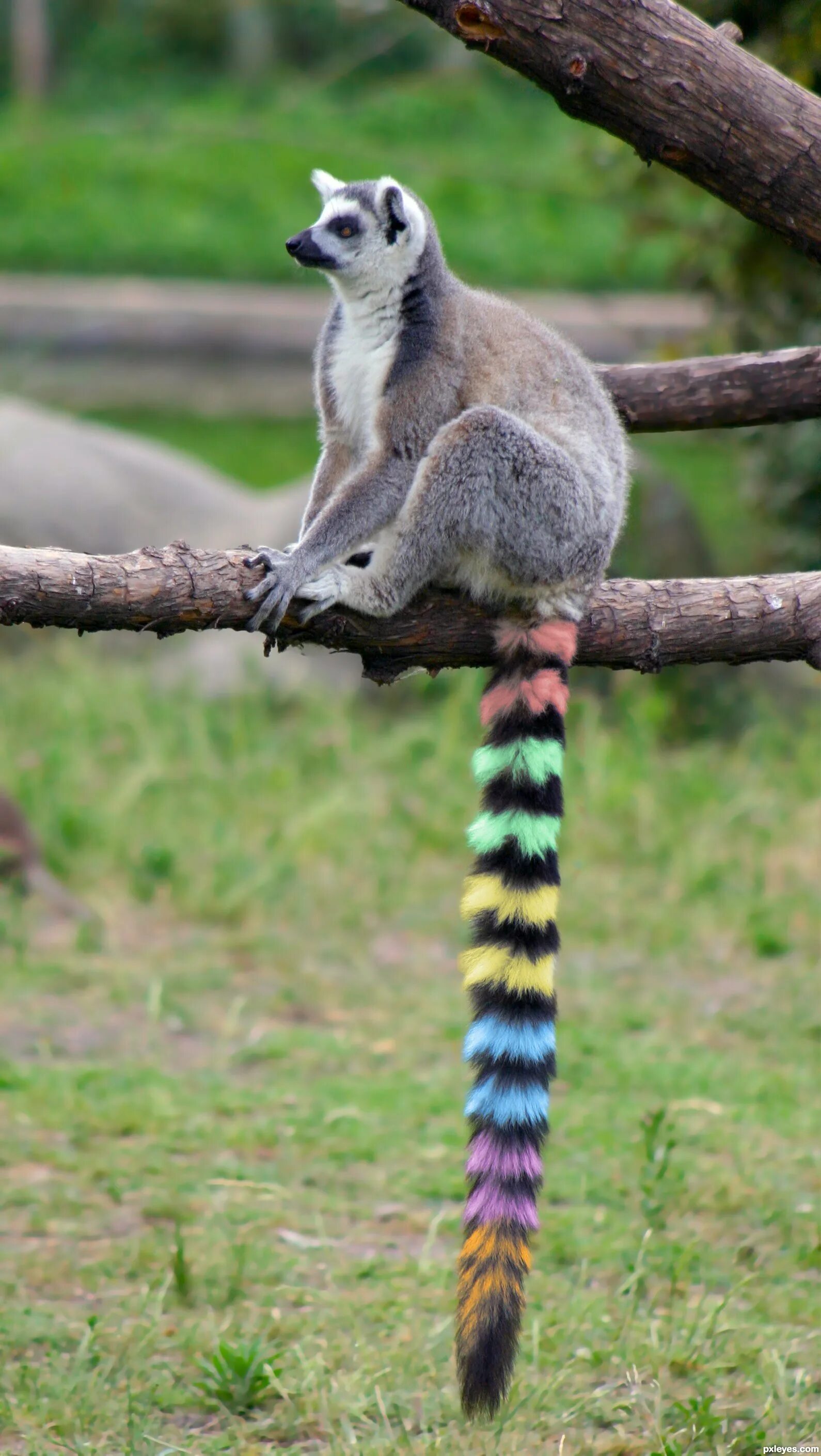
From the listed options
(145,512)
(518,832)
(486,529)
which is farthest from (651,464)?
(518,832)

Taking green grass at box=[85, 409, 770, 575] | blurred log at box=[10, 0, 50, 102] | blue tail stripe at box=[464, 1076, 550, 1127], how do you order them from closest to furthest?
blue tail stripe at box=[464, 1076, 550, 1127]
green grass at box=[85, 409, 770, 575]
blurred log at box=[10, 0, 50, 102]

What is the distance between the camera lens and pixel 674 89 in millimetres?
2865

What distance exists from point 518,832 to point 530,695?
0.31 m

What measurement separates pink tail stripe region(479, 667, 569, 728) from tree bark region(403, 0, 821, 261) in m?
1.05

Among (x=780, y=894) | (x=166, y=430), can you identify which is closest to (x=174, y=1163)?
(x=780, y=894)

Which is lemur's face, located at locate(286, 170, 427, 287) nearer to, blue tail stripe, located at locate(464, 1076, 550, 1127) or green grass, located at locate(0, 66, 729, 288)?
blue tail stripe, located at locate(464, 1076, 550, 1127)

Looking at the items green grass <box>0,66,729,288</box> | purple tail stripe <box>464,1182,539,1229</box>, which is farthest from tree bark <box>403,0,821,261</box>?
green grass <box>0,66,729,288</box>

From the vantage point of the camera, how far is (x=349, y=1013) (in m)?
4.96

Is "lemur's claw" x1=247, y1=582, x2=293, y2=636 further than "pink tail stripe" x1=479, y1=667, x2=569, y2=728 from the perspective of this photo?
No

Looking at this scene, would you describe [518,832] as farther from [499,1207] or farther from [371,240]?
[371,240]

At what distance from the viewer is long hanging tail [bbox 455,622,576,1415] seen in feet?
7.95

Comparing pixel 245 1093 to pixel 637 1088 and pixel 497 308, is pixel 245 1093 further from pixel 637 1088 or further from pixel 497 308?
pixel 497 308

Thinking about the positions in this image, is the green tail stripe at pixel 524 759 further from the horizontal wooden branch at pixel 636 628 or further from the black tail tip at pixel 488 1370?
the black tail tip at pixel 488 1370

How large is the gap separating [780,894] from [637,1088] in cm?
148
